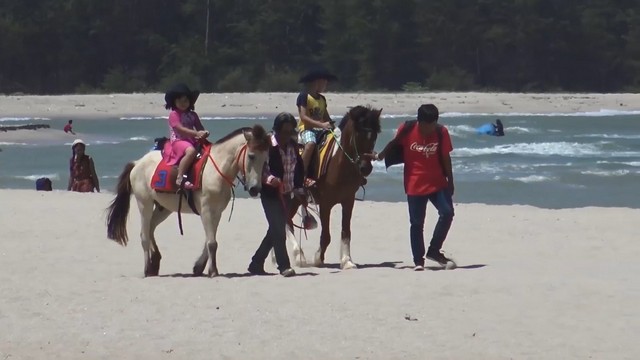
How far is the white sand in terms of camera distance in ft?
30.3

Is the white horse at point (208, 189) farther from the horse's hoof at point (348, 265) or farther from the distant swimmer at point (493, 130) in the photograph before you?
the distant swimmer at point (493, 130)

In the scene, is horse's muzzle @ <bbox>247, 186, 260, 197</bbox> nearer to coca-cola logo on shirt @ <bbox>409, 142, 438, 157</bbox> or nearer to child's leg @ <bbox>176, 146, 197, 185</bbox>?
child's leg @ <bbox>176, 146, 197, 185</bbox>

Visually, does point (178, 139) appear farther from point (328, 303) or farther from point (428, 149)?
point (328, 303)

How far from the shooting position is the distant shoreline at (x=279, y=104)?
222 feet

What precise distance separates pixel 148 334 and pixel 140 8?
84188 millimetres

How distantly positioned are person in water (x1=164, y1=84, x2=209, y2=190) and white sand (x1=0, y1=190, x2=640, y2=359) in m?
0.97

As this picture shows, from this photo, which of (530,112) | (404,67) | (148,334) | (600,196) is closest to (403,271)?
(148,334)

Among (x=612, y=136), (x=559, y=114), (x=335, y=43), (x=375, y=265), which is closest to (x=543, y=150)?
(x=612, y=136)

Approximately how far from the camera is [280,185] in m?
12.5

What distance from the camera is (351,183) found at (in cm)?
1335

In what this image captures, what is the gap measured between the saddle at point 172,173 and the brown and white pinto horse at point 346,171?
129cm

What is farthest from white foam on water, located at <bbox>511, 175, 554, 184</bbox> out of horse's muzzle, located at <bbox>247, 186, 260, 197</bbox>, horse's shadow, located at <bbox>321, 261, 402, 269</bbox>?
horse's muzzle, located at <bbox>247, 186, 260, 197</bbox>

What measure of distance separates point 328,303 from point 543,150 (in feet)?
103

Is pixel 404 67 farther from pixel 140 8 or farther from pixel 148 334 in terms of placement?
pixel 148 334
